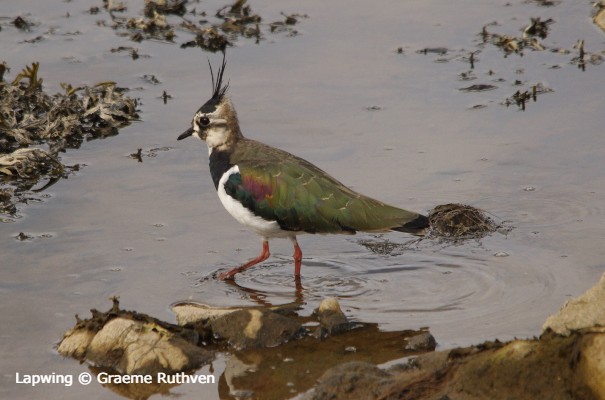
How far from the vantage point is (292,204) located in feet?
28.3

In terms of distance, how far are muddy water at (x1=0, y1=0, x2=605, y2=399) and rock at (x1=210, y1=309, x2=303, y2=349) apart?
15.7 inches

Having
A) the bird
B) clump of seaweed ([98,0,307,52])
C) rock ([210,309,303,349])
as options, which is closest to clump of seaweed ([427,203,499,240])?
the bird

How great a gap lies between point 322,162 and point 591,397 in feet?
17.8

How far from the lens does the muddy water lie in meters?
8.11

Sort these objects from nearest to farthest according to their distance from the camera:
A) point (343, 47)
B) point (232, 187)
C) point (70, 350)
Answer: point (70, 350) → point (232, 187) → point (343, 47)

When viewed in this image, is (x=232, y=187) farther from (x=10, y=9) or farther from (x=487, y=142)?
(x=10, y=9)

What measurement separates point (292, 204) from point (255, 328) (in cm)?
158

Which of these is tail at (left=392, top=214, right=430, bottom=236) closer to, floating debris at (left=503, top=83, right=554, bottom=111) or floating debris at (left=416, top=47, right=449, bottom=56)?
floating debris at (left=503, top=83, right=554, bottom=111)

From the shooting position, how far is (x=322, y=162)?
35.0 ft

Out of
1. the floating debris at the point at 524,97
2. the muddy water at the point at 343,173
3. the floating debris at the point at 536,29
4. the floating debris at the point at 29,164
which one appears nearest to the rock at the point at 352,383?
the muddy water at the point at 343,173

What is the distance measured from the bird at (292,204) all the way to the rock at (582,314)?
2314mm

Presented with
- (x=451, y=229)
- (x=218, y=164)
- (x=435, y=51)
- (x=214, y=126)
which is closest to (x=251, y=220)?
(x=218, y=164)

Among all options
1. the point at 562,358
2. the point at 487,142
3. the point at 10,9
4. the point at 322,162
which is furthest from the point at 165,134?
the point at 562,358

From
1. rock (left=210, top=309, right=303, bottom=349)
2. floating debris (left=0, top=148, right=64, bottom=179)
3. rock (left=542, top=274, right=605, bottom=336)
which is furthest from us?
floating debris (left=0, top=148, right=64, bottom=179)
